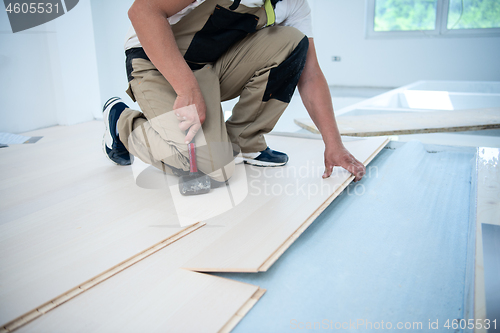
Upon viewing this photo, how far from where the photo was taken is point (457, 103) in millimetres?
3914

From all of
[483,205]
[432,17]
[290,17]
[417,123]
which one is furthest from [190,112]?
[432,17]

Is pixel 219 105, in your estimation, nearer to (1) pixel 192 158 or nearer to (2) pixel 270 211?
(1) pixel 192 158

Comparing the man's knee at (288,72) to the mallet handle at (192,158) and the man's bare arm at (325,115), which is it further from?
the mallet handle at (192,158)

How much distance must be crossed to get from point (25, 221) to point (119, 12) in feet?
11.2

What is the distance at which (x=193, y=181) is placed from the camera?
1.28 meters

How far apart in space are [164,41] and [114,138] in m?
0.56

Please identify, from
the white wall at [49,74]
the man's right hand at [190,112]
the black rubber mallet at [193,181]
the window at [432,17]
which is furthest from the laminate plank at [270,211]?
the window at [432,17]

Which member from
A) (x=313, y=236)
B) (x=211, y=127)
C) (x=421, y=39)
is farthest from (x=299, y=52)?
(x=421, y=39)

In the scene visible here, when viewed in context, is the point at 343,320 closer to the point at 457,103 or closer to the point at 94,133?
the point at 94,133

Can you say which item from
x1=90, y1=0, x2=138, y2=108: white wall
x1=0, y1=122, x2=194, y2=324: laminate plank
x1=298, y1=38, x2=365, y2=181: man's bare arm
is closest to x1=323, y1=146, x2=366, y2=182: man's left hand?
Result: x1=298, y1=38, x2=365, y2=181: man's bare arm

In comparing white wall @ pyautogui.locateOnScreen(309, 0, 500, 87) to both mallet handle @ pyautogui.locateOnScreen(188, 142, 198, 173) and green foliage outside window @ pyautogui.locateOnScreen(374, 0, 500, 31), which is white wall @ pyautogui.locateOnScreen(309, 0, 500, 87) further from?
mallet handle @ pyautogui.locateOnScreen(188, 142, 198, 173)

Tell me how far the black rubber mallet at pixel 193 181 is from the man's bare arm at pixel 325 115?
1.50 ft

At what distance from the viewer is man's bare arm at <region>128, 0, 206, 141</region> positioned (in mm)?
1149

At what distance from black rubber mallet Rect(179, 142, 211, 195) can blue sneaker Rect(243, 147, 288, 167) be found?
1.00 feet
